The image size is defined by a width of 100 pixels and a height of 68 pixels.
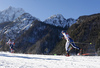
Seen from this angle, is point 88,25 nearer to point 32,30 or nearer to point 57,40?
point 57,40

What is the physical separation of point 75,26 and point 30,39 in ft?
211

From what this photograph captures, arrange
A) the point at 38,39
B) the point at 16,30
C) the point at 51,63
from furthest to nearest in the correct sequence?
the point at 16,30 < the point at 38,39 < the point at 51,63

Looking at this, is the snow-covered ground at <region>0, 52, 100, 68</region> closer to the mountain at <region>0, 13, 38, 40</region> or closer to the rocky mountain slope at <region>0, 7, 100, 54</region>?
the rocky mountain slope at <region>0, 7, 100, 54</region>

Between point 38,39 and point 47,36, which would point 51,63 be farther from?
point 38,39

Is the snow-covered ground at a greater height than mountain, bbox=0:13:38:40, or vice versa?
mountain, bbox=0:13:38:40

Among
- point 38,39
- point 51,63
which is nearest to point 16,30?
point 38,39

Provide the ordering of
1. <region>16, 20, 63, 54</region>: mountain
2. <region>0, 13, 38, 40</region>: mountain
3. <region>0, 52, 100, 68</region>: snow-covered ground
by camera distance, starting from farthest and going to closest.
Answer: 1. <region>0, 13, 38, 40</region>: mountain
2. <region>16, 20, 63, 54</region>: mountain
3. <region>0, 52, 100, 68</region>: snow-covered ground

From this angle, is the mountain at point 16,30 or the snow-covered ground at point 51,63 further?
the mountain at point 16,30

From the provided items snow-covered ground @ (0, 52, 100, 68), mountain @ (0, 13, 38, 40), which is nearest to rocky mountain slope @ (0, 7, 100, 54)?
mountain @ (0, 13, 38, 40)

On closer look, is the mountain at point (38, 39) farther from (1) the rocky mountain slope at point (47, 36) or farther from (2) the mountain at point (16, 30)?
(2) the mountain at point (16, 30)

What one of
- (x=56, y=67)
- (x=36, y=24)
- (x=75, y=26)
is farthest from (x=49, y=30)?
(x=56, y=67)

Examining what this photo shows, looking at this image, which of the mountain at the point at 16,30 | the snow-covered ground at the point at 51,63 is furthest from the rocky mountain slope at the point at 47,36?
the snow-covered ground at the point at 51,63

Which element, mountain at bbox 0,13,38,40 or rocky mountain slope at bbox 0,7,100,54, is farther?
mountain at bbox 0,13,38,40

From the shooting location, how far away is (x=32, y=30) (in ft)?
512
